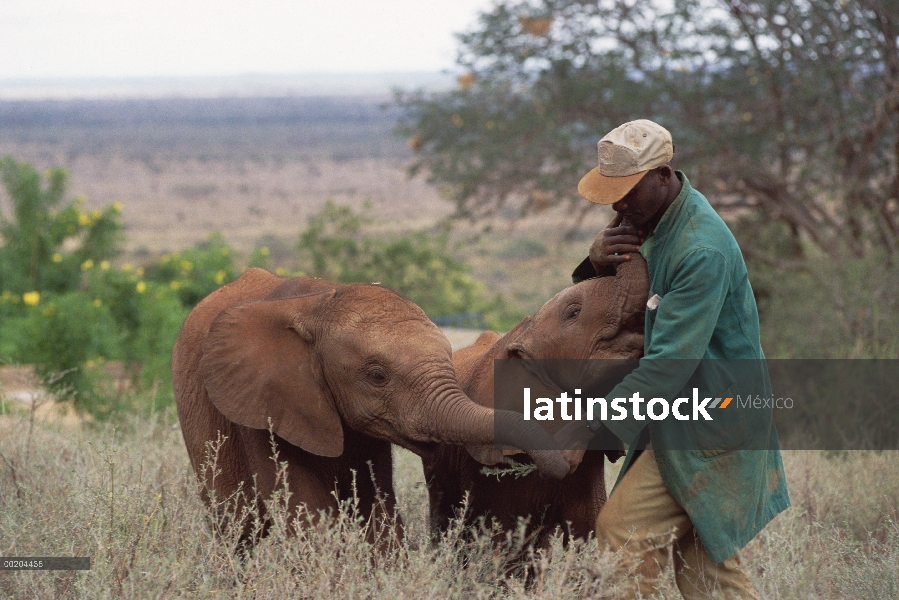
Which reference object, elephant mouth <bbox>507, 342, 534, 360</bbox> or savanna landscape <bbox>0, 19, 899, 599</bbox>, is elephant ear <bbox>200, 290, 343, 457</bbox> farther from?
elephant mouth <bbox>507, 342, 534, 360</bbox>

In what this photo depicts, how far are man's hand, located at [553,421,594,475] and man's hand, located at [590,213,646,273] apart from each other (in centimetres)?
65

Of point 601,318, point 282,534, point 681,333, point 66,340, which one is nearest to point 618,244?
point 601,318

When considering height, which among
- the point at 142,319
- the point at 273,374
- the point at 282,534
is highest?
the point at 273,374

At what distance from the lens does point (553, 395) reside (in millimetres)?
4324

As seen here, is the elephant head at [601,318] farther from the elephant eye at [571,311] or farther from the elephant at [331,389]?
the elephant at [331,389]

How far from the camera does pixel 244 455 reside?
5113mm

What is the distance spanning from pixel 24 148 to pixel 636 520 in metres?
63.6

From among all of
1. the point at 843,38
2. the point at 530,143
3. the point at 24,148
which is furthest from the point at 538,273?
the point at 24,148

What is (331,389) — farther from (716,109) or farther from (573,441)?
(716,109)

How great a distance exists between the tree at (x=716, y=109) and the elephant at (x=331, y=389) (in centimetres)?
762

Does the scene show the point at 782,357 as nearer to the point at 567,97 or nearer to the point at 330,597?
the point at 567,97

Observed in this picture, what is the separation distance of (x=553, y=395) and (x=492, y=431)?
384mm

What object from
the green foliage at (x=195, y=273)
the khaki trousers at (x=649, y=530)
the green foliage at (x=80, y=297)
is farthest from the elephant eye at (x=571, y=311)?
the green foliage at (x=195, y=273)

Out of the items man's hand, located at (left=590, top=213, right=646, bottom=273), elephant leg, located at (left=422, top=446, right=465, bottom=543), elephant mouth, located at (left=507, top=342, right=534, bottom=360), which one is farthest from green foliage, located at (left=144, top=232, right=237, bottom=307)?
man's hand, located at (left=590, top=213, right=646, bottom=273)
